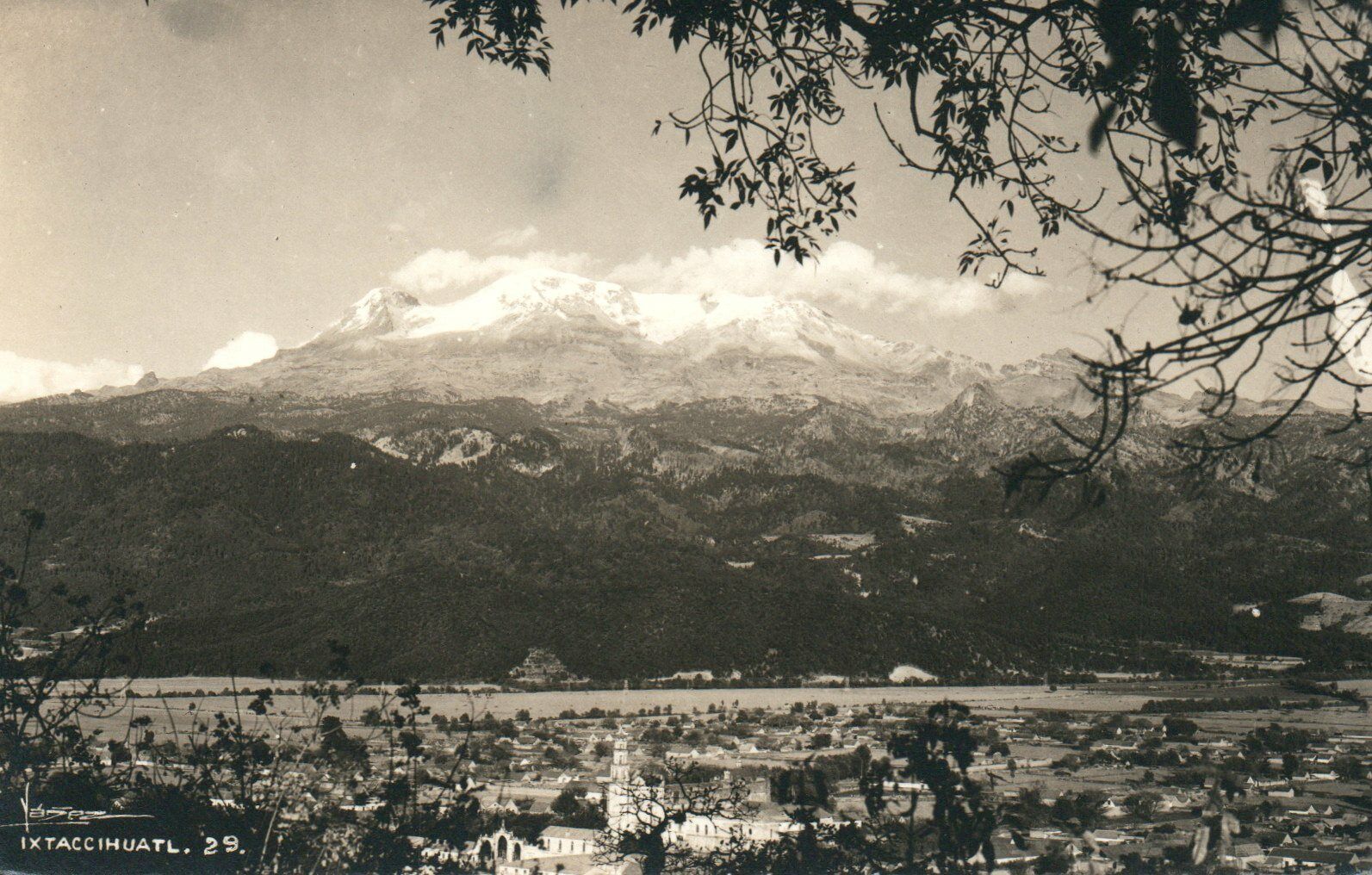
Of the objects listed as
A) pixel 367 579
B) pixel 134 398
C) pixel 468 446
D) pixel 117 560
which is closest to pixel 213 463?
pixel 117 560

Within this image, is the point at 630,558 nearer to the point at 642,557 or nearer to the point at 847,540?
the point at 642,557

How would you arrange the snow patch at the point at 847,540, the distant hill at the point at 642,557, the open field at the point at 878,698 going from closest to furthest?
the open field at the point at 878,698
the distant hill at the point at 642,557
the snow patch at the point at 847,540

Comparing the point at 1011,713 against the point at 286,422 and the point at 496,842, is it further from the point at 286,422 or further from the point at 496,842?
the point at 286,422
